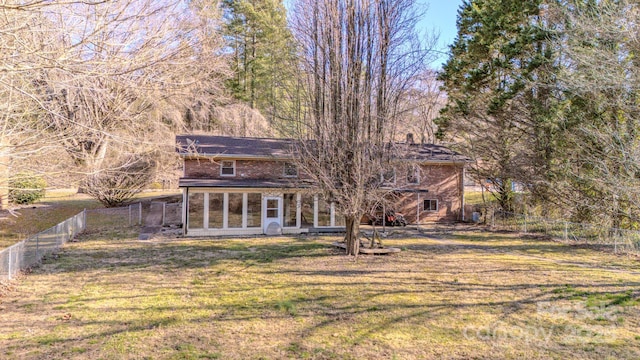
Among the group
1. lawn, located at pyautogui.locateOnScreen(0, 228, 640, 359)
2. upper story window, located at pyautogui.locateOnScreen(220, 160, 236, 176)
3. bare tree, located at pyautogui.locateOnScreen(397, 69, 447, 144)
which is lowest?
lawn, located at pyautogui.locateOnScreen(0, 228, 640, 359)

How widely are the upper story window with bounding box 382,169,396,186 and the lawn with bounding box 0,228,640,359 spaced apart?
2380mm

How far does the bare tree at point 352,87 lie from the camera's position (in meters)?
10.8

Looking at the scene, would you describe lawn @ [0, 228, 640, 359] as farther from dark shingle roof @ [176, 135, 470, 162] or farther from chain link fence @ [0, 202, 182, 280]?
dark shingle roof @ [176, 135, 470, 162]

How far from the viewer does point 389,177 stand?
11758 millimetres

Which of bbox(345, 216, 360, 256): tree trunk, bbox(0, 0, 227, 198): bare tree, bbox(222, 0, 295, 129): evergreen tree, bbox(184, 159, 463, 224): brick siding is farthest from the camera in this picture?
bbox(222, 0, 295, 129): evergreen tree

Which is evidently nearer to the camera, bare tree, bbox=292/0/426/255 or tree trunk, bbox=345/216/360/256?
bare tree, bbox=292/0/426/255

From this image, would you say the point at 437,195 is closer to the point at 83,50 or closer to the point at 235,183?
the point at 235,183

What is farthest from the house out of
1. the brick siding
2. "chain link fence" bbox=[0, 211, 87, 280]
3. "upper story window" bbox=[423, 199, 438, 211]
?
"chain link fence" bbox=[0, 211, 87, 280]

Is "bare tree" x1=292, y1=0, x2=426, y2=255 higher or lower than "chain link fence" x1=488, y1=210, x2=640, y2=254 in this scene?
higher

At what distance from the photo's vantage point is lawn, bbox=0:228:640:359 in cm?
536

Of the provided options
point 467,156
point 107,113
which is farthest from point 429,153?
point 107,113

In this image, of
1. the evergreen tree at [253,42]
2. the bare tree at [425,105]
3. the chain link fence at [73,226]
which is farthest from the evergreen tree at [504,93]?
the chain link fence at [73,226]

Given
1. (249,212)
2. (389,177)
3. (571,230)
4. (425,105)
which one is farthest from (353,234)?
(425,105)

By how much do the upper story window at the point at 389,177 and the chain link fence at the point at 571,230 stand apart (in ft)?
27.9
